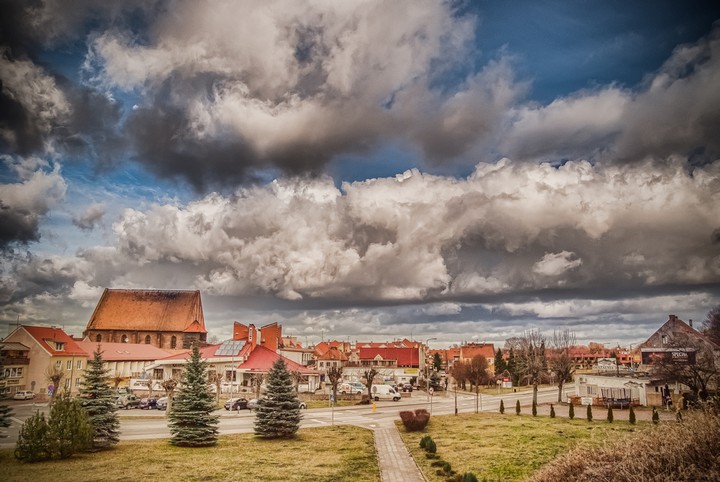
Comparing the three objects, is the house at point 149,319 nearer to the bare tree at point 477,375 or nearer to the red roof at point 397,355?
the red roof at point 397,355

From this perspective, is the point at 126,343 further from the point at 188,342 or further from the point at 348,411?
the point at 348,411

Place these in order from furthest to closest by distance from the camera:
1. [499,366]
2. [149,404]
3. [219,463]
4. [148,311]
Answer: [499,366], [148,311], [149,404], [219,463]

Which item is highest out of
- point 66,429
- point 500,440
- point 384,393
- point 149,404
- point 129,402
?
point 66,429

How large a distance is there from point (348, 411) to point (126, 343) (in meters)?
49.1

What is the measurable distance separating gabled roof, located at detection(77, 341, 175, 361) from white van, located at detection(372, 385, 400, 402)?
121ft

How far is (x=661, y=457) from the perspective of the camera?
7641 millimetres

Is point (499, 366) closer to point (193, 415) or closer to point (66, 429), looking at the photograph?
point (193, 415)

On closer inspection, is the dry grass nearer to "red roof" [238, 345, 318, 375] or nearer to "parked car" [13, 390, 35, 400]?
"red roof" [238, 345, 318, 375]

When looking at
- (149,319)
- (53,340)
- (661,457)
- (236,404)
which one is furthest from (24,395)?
(661,457)

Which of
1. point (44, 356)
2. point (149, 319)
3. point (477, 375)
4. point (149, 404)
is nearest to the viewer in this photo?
point (149, 404)

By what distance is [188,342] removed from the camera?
82000mm

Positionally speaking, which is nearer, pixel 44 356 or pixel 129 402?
pixel 129 402

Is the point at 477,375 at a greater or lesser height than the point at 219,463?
greater

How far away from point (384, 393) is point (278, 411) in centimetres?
3252
